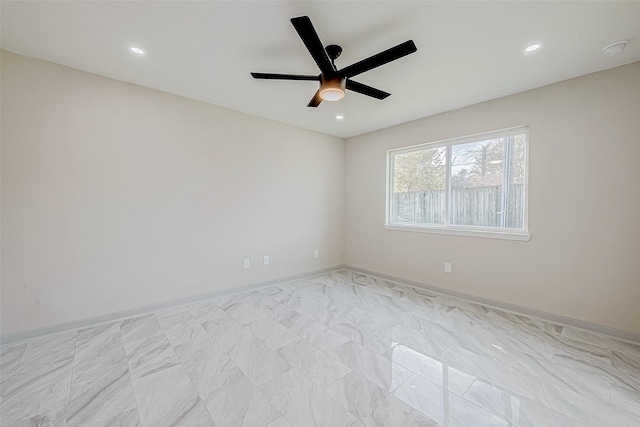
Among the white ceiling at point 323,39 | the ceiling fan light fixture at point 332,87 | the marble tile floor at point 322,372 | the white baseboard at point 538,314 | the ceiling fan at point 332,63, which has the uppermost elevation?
the white ceiling at point 323,39

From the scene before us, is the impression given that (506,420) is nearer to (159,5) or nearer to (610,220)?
(610,220)

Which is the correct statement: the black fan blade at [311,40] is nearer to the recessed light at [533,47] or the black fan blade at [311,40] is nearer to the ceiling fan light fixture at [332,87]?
the ceiling fan light fixture at [332,87]

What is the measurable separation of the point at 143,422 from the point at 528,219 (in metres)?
3.75

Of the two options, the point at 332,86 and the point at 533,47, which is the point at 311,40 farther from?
the point at 533,47

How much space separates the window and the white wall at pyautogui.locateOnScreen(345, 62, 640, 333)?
0.15 m

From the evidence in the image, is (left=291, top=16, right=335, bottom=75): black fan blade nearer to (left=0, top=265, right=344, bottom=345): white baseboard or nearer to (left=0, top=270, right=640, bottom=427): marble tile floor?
(left=0, top=270, right=640, bottom=427): marble tile floor

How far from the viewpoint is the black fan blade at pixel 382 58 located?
171 cm

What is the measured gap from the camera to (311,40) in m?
1.64

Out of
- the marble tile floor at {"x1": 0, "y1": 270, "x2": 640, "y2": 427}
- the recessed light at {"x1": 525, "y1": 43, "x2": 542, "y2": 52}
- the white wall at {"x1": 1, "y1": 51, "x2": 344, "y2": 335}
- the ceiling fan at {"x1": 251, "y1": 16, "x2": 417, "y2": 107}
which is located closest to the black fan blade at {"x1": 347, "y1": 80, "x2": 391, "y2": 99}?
the ceiling fan at {"x1": 251, "y1": 16, "x2": 417, "y2": 107}

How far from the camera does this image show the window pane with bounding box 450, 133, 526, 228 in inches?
121

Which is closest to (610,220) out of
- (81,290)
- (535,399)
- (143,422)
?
(535,399)

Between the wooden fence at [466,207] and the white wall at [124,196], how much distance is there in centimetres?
187

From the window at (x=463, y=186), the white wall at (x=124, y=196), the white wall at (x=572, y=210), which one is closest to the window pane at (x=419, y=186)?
the window at (x=463, y=186)

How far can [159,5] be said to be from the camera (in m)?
1.71
